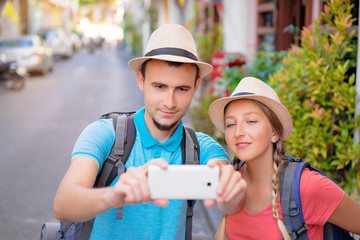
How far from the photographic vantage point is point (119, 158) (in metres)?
2.15

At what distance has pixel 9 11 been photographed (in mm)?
25234

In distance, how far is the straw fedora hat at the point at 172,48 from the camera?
86.4 inches

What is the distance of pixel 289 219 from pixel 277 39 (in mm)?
6528

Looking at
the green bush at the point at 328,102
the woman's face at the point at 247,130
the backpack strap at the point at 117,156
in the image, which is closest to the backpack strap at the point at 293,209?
the woman's face at the point at 247,130

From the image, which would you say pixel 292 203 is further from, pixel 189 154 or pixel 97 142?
pixel 97 142

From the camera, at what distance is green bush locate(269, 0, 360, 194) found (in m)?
3.92

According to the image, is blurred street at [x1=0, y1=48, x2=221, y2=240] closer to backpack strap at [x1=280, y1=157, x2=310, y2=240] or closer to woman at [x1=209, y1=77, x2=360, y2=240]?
woman at [x1=209, y1=77, x2=360, y2=240]

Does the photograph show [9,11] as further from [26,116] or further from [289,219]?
[289,219]

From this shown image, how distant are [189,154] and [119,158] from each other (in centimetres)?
36

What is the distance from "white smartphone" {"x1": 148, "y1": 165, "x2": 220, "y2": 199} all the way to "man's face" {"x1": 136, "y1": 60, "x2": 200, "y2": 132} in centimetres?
65

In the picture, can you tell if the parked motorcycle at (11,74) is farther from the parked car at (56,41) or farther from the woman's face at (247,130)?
the woman's face at (247,130)

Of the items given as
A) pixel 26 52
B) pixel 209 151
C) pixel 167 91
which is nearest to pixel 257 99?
pixel 209 151

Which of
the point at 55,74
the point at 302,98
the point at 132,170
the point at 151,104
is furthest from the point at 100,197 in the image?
the point at 55,74

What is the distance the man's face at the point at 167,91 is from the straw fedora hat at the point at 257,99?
0.24 m
